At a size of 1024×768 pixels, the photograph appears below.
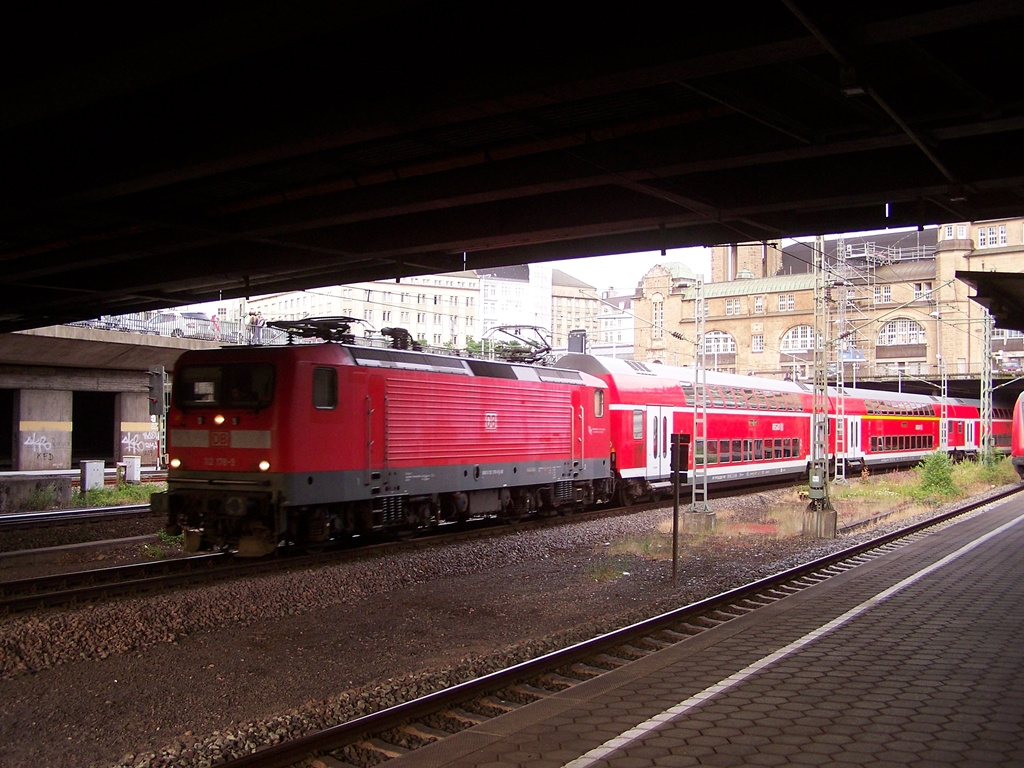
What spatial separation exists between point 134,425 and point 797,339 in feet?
208

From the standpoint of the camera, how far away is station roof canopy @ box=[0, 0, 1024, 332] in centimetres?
727

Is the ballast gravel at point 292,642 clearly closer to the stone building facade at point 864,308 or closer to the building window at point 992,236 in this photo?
the stone building facade at point 864,308

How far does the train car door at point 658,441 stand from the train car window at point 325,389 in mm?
12290

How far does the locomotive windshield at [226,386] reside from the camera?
13.8m

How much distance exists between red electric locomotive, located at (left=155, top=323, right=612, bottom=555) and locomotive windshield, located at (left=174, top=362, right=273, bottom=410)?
0.9 inches

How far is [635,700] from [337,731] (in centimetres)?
243

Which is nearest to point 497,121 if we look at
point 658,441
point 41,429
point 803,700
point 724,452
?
point 803,700

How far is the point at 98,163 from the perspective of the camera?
426 inches

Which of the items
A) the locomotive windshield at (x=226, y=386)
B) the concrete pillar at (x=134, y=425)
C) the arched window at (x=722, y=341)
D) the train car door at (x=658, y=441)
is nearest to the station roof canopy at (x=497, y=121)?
the locomotive windshield at (x=226, y=386)

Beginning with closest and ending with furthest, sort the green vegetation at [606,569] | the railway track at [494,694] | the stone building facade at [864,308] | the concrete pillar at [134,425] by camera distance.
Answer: the railway track at [494,694], the green vegetation at [606,569], the concrete pillar at [134,425], the stone building facade at [864,308]

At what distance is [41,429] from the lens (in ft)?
104

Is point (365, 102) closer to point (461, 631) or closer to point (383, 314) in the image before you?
point (461, 631)

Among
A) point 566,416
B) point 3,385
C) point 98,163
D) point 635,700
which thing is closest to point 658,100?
point 635,700

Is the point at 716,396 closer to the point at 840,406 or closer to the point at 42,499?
the point at 840,406
